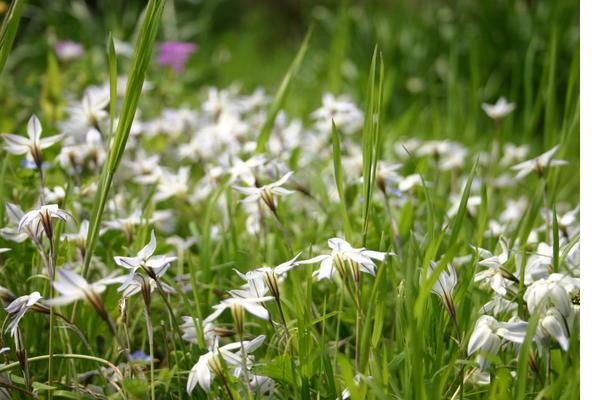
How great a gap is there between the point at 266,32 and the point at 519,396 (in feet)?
24.5

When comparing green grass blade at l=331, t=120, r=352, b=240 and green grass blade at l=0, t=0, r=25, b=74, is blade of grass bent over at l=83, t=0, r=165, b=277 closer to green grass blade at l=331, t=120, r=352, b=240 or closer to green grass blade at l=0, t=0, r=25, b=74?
green grass blade at l=0, t=0, r=25, b=74

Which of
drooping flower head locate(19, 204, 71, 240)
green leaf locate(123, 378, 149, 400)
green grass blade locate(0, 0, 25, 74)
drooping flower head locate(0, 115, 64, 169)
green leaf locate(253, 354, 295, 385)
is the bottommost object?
green leaf locate(253, 354, 295, 385)

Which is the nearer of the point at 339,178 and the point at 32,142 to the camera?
the point at 339,178

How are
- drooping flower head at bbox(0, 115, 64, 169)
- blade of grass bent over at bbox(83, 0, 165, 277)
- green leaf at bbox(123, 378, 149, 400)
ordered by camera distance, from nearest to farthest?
green leaf at bbox(123, 378, 149, 400) < blade of grass bent over at bbox(83, 0, 165, 277) < drooping flower head at bbox(0, 115, 64, 169)

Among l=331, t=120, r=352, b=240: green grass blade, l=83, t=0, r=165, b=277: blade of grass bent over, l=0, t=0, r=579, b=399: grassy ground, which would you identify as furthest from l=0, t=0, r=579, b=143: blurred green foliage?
l=83, t=0, r=165, b=277: blade of grass bent over

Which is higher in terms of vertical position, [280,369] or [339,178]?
[339,178]

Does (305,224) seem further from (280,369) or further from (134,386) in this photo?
(134,386)

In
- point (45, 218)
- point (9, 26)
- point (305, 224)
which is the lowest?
point (305, 224)

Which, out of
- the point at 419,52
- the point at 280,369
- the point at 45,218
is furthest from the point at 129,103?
the point at 419,52

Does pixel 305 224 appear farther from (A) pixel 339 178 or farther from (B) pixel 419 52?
(B) pixel 419 52

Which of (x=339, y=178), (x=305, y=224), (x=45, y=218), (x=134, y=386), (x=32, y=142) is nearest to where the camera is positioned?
(x=134, y=386)

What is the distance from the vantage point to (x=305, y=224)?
2.08 m

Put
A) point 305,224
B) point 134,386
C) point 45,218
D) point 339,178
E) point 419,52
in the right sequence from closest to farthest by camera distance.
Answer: point 134,386 → point 45,218 → point 339,178 → point 305,224 → point 419,52

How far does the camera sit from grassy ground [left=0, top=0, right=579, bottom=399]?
3.30ft
